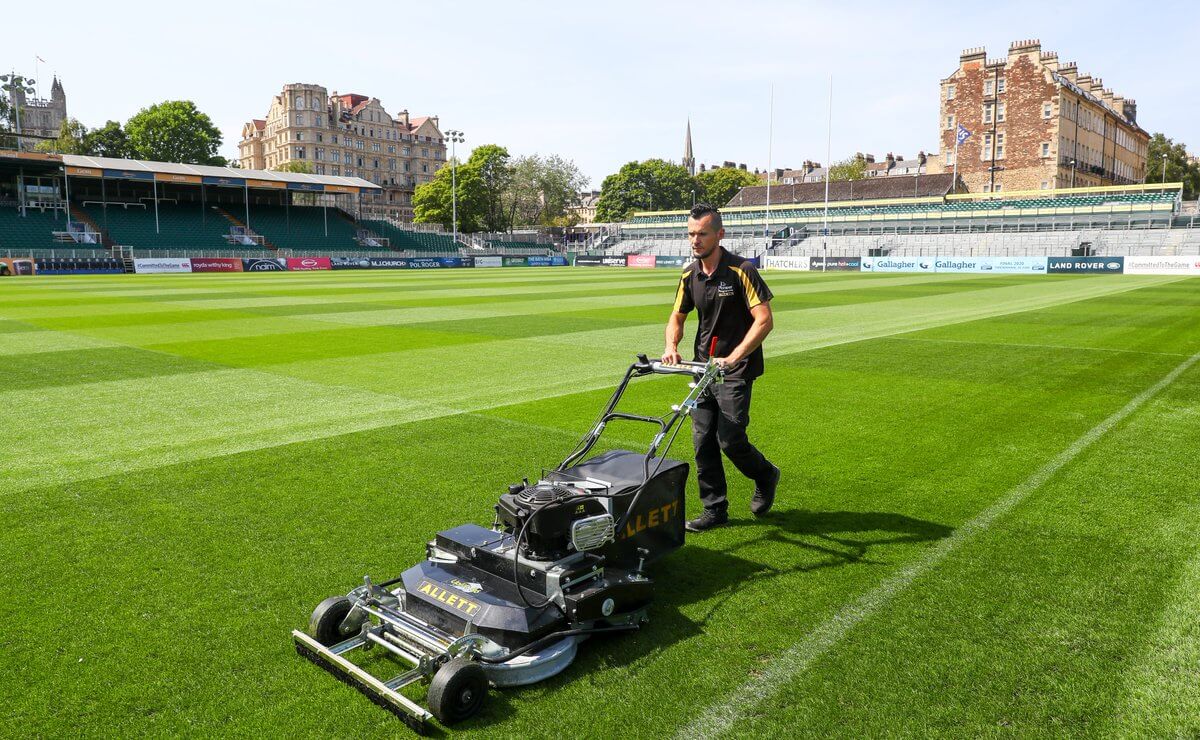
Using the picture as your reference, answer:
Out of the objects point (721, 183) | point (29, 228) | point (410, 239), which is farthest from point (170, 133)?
point (721, 183)

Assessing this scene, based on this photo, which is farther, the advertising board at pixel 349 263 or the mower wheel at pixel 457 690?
the advertising board at pixel 349 263

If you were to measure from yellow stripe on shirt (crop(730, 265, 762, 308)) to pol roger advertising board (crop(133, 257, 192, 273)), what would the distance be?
46.1m

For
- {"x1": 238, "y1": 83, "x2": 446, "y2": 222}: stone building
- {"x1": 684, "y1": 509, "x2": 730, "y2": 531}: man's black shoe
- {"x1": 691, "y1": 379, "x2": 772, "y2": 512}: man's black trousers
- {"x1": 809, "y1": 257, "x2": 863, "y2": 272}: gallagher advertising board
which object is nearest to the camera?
{"x1": 691, "y1": 379, "x2": 772, "y2": 512}: man's black trousers

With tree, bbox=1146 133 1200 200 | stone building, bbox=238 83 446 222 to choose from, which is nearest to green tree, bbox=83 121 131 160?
stone building, bbox=238 83 446 222

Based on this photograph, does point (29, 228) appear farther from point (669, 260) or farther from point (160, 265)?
point (669, 260)

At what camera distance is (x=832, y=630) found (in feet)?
12.1

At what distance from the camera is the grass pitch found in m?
3.14

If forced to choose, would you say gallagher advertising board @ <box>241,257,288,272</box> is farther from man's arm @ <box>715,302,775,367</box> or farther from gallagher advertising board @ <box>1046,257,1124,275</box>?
man's arm @ <box>715,302,775,367</box>

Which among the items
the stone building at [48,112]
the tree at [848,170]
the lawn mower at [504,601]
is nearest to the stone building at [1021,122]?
the tree at [848,170]

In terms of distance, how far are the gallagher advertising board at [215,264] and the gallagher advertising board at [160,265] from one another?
1.18ft

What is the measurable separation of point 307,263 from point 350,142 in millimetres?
77556

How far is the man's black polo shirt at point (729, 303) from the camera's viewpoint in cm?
492

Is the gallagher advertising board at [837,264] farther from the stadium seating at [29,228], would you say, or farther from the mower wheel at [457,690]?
the mower wheel at [457,690]

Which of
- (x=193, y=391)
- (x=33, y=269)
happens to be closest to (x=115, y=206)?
(x=33, y=269)
